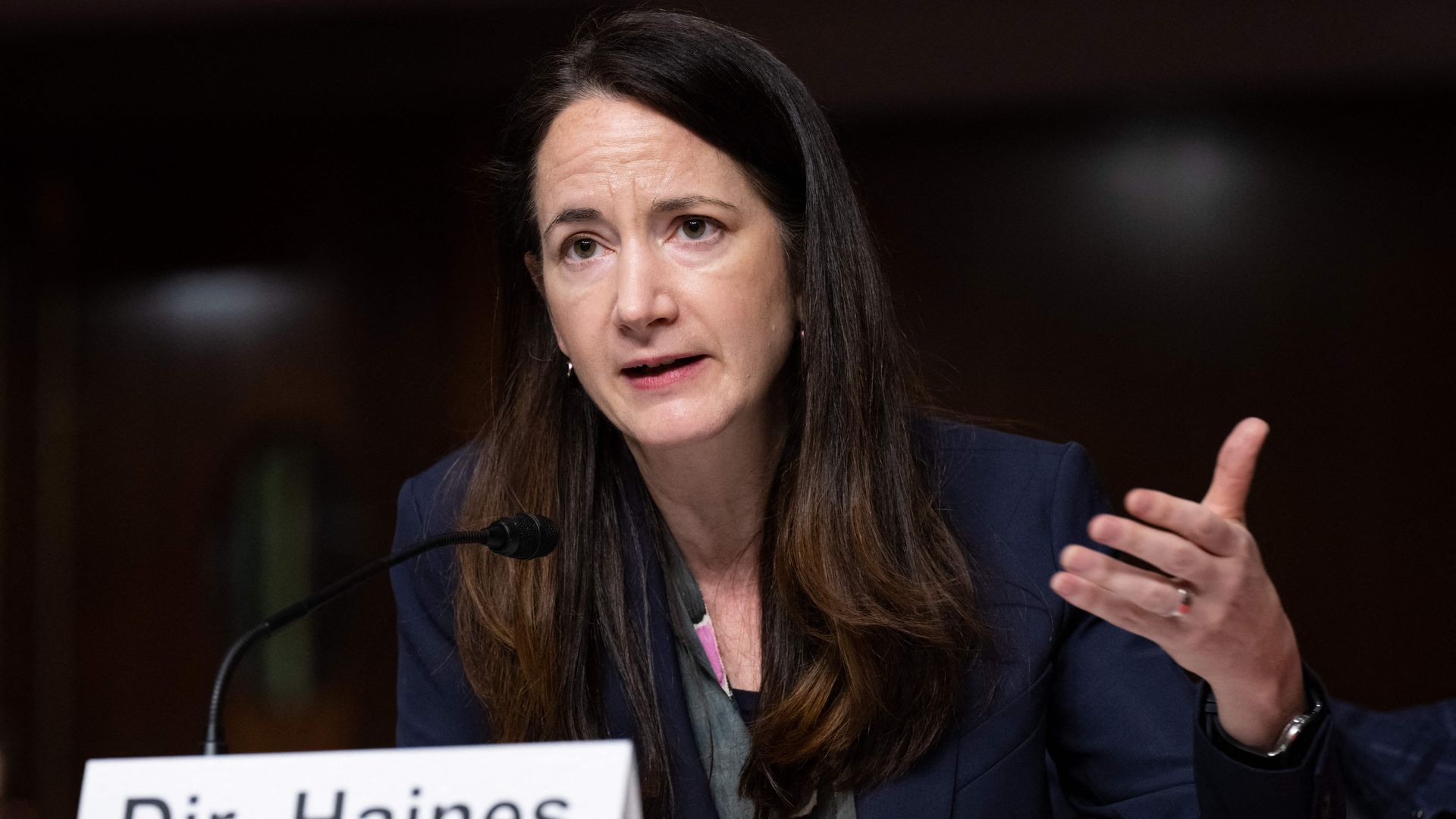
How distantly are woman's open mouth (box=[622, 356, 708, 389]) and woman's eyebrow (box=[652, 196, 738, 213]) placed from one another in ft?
0.48

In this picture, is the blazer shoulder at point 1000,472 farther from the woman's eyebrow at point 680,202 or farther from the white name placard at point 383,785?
the white name placard at point 383,785

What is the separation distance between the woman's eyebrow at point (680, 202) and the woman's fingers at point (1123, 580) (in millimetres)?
576

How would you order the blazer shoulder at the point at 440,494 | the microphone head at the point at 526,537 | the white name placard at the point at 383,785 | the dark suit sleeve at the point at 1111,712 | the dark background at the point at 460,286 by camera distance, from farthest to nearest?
the dark background at the point at 460,286 → the blazer shoulder at the point at 440,494 → the dark suit sleeve at the point at 1111,712 → the microphone head at the point at 526,537 → the white name placard at the point at 383,785

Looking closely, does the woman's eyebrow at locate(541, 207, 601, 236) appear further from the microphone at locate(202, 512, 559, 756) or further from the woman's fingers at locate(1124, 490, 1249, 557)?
the woman's fingers at locate(1124, 490, 1249, 557)

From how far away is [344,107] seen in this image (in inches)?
173

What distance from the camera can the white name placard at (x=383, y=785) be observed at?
87cm

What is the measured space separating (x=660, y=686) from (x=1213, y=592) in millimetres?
624

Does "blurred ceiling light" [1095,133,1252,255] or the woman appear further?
"blurred ceiling light" [1095,133,1252,255]

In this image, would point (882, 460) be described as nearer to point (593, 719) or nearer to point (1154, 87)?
point (593, 719)

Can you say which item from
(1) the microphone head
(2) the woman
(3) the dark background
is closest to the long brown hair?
(2) the woman

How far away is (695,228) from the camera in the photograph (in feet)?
4.55

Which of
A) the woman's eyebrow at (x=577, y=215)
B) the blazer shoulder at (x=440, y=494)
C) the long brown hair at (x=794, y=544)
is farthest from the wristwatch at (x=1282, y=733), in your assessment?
the blazer shoulder at (x=440, y=494)

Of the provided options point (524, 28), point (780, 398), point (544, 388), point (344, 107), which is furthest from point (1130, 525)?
point (344, 107)

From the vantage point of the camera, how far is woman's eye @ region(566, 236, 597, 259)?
1.41m
